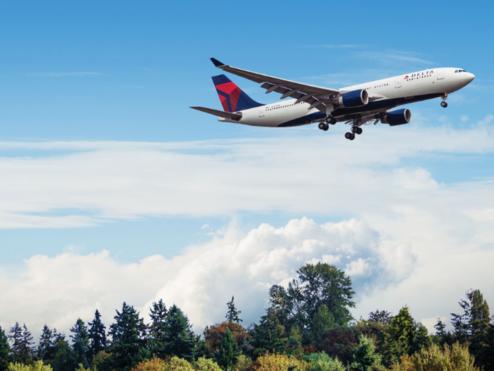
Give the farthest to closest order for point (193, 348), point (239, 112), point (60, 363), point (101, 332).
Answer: point (101, 332)
point (60, 363)
point (193, 348)
point (239, 112)

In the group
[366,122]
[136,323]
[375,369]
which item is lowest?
[375,369]

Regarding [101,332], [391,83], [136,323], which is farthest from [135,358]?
[391,83]

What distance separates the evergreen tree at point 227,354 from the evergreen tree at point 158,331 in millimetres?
7764

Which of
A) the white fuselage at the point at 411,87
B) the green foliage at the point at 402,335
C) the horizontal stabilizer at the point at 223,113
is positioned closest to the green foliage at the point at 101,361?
the green foliage at the point at 402,335

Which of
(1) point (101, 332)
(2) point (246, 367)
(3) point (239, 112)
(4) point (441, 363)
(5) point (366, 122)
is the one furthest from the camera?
(1) point (101, 332)

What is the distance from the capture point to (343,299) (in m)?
182

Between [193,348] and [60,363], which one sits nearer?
[193,348]

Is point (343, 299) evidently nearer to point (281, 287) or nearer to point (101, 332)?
Answer: point (281, 287)

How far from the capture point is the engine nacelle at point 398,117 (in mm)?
74688

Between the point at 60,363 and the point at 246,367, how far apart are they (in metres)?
42.3

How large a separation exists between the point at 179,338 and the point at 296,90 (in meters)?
55.1

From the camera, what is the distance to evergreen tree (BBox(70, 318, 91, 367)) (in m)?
140

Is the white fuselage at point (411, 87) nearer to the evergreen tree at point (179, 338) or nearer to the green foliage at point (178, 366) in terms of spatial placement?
the green foliage at point (178, 366)

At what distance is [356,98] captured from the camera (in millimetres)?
68875
